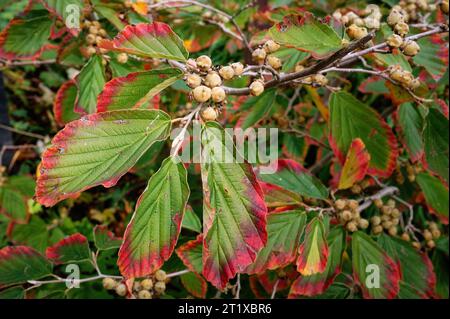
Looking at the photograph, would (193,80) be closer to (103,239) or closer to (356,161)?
(356,161)

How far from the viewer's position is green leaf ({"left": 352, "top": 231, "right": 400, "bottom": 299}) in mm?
1034

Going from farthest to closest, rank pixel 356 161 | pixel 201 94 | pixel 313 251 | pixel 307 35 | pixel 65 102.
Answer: pixel 65 102
pixel 356 161
pixel 313 251
pixel 307 35
pixel 201 94

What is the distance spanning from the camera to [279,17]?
1.30m

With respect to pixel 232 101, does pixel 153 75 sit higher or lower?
higher

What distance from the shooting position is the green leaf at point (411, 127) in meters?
1.18

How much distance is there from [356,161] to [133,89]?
54cm

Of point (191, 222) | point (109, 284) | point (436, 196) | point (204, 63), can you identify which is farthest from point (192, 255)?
point (436, 196)

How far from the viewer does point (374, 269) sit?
3.41ft

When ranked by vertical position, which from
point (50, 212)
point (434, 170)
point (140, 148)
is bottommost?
point (50, 212)

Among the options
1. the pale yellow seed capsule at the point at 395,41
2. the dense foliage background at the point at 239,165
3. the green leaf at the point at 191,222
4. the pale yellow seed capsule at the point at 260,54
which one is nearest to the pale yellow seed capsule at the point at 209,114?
the dense foliage background at the point at 239,165

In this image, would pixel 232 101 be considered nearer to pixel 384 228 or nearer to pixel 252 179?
pixel 384 228

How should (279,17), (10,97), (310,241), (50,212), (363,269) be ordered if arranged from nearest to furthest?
(310,241)
(363,269)
(279,17)
(50,212)
(10,97)
